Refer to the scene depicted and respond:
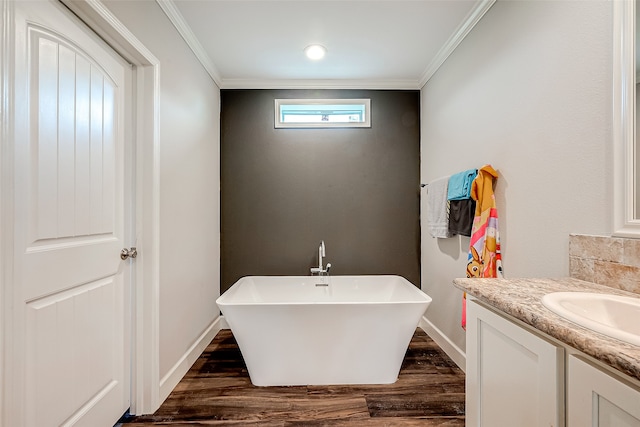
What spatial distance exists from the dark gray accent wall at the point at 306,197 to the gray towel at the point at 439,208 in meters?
0.57

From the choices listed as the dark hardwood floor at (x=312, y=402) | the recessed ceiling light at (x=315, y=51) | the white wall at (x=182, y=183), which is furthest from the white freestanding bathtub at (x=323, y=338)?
Result: the recessed ceiling light at (x=315, y=51)

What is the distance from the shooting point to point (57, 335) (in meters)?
1.20

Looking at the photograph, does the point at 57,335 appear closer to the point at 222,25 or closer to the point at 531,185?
the point at 222,25

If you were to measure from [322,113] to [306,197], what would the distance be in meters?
0.89

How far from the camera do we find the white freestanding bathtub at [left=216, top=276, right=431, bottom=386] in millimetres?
1904

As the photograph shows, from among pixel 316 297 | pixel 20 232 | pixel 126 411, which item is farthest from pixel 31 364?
pixel 316 297

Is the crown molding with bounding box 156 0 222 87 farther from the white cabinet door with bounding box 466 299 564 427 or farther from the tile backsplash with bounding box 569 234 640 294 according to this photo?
the tile backsplash with bounding box 569 234 640 294

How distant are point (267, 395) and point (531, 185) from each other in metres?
1.95

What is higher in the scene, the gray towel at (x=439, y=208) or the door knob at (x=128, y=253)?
the gray towel at (x=439, y=208)

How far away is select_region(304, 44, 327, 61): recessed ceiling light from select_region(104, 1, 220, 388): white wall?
0.91m

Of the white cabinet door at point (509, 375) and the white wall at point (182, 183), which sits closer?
the white cabinet door at point (509, 375)

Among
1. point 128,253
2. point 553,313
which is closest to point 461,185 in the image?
point 553,313

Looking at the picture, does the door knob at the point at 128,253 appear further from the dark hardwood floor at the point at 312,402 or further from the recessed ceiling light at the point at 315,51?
the recessed ceiling light at the point at 315,51

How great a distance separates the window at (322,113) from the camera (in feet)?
9.95
